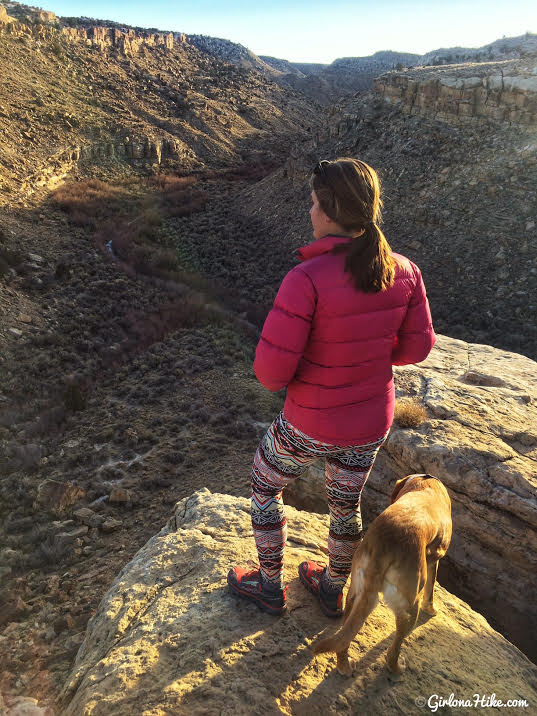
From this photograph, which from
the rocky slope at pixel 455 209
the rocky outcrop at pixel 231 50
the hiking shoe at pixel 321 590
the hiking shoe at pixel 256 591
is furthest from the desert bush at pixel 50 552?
the rocky outcrop at pixel 231 50

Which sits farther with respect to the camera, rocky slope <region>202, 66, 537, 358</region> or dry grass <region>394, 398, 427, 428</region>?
rocky slope <region>202, 66, 537, 358</region>

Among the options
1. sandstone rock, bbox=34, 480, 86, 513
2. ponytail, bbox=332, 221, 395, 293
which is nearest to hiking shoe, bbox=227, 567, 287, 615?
ponytail, bbox=332, 221, 395, 293

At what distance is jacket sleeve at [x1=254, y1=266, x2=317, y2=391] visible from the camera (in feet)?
6.18

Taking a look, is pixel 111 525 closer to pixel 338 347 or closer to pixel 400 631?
pixel 400 631

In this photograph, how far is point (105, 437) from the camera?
25.3 ft

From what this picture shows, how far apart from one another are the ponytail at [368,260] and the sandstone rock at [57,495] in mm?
5564

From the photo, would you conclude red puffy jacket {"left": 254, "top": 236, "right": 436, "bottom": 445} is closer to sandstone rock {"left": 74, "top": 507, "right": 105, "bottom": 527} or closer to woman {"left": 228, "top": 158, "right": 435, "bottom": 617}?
woman {"left": 228, "top": 158, "right": 435, "bottom": 617}

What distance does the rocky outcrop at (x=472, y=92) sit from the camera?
16.5m

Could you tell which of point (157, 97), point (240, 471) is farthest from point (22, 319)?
point (157, 97)

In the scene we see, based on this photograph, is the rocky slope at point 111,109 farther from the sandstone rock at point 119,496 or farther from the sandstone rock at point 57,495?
the sandstone rock at point 119,496

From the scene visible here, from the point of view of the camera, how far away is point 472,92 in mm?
17453

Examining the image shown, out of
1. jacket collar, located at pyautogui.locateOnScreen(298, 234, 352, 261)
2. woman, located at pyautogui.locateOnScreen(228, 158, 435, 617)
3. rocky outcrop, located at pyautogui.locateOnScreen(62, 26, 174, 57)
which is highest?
rocky outcrop, located at pyautogui.locateOnScreen(62, 26, 174, 57)

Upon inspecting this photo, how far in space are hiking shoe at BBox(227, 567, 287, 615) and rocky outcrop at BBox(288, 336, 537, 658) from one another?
1934mm

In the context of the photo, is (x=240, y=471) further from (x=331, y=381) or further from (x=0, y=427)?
(x=331, y=381)
